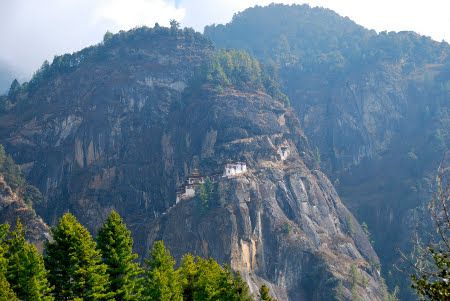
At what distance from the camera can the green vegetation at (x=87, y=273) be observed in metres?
30.1

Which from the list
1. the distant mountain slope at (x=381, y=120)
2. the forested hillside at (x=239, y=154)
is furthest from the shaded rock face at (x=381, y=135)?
the forested hillside at (x=239, y=154)

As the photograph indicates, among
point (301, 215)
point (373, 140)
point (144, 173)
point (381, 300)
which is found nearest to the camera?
point (381, 300)

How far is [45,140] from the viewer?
405 feet

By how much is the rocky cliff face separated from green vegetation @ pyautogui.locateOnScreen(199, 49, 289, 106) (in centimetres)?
474

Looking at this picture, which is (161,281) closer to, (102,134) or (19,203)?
(19,203)

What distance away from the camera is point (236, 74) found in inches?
5399

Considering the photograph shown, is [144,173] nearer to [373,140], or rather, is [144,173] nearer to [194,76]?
[194,76]

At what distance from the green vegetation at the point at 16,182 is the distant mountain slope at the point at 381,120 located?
8069 centimetres

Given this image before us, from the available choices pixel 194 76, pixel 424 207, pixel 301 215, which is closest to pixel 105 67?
pixel 194 76

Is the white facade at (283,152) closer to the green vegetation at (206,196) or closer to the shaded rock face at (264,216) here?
the shaded rock face at (264,216)

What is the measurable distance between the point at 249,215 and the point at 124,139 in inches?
1890

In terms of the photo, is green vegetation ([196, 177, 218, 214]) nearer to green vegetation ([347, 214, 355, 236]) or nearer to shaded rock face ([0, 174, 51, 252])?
shaded rock face ([0, 174, 51, 252])

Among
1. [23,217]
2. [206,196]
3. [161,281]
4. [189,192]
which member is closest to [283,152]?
[189,192]

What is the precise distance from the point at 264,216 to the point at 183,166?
29674 millimetres
